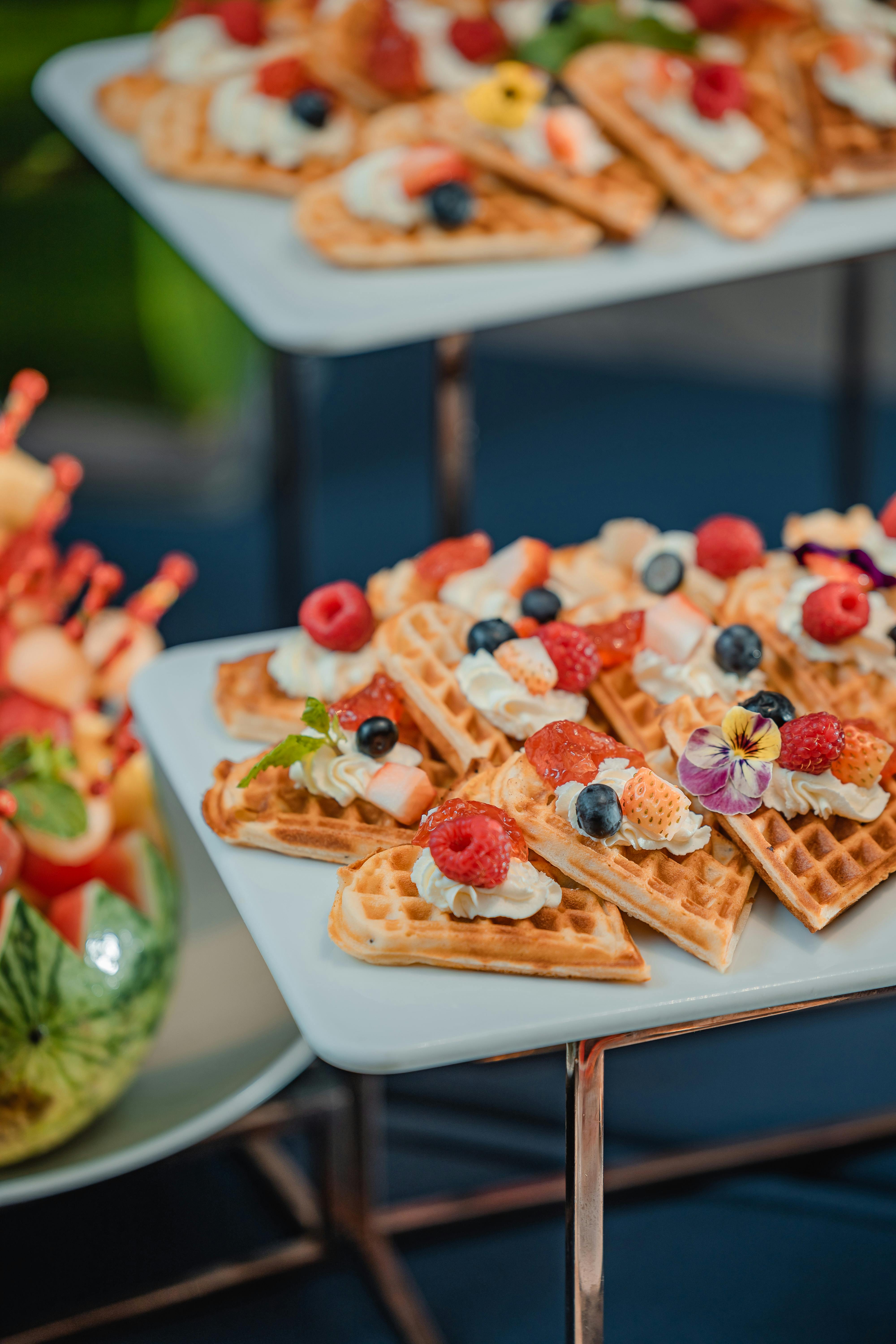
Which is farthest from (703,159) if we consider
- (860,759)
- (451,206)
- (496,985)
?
(496,985)

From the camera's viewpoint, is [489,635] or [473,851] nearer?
[473,851]

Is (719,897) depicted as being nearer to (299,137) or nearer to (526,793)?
(526,793)

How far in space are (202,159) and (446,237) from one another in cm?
49

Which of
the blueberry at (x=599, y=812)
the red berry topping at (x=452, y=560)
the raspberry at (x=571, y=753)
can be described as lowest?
the red berry topping at (x=452, y=560)

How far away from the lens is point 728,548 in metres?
1.93

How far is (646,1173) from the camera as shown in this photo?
8.46ft

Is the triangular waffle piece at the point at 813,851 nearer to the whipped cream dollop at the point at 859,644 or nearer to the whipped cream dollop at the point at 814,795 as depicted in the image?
the whipped cream dollop at the point at 814,795

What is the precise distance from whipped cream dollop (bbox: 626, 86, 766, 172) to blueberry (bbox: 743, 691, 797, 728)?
1259 mm

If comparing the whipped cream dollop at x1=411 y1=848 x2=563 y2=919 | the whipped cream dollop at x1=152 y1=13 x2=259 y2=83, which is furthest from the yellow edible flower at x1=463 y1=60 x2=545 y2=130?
the whipped cream dollop at x1=411 y1=848 x2=563 y2=919

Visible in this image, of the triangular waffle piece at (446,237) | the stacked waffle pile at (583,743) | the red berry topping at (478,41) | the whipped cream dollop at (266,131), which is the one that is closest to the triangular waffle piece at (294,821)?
the stacked waffle pile at (583,743)

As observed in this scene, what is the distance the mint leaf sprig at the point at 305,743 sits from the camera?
1631mm

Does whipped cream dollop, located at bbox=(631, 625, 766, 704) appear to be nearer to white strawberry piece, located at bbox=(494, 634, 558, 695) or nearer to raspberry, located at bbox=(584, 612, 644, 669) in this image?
raspberry, located at bbox=(584, 612, 644, 669)

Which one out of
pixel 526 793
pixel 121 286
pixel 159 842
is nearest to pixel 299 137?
pixel 159 842

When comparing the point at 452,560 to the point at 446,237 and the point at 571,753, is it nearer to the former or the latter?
the point at 571,753
